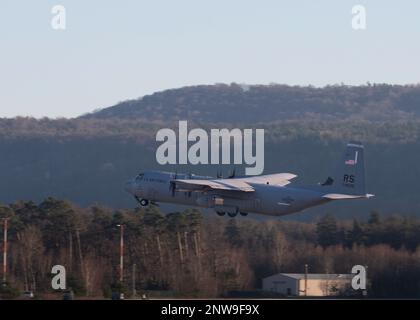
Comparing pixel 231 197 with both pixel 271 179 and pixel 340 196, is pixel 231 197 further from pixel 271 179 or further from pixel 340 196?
pixel 340 196

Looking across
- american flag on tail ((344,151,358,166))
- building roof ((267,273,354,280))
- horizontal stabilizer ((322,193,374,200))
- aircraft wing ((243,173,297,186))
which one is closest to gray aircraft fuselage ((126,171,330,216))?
horizontal stabilizer ((322,193,374,200))

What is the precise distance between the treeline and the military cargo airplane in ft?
4.60

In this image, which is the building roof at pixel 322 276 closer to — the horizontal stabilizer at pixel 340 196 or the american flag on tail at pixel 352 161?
the horizontal stabilizer at pixel 340 196

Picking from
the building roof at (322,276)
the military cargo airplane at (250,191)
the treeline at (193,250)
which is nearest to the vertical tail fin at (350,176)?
the military cargo airplane at (250,191)

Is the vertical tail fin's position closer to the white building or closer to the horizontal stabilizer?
the horizontal stabilizer

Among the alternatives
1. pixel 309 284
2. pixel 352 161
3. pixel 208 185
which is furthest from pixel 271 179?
pixel 309 284

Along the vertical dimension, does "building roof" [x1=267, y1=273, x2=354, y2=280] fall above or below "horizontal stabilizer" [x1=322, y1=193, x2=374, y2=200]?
below

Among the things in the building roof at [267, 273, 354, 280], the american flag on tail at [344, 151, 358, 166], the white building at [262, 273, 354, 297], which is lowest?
the white building at [262, 273, 354, 297]

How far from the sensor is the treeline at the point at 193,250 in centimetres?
7862

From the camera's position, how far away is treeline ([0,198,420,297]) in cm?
7862

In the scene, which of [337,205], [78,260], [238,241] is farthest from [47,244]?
[337,205]

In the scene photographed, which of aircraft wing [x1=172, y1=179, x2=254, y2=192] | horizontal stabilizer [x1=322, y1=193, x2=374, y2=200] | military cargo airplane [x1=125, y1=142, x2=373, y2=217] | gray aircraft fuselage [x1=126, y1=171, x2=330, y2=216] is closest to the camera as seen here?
horizontal stabilizer [x1=322, y1=193, x2=374, y2=200]

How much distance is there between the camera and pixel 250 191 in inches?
3725
